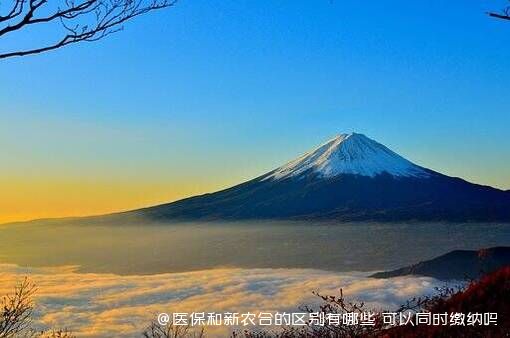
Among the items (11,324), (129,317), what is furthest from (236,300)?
(11,324)

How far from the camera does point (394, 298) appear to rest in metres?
158

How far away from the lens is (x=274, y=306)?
529ft

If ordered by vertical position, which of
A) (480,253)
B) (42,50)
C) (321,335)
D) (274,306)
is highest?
(42,50)

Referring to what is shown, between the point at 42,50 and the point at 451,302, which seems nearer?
the point at 42,50

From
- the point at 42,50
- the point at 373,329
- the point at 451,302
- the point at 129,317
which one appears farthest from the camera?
the point at 129,317

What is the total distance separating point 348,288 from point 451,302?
181436 mm

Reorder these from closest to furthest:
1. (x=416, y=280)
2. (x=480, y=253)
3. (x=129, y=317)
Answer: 1. (x=480, y=253)
2. (x=129, y=317)
3. (x=416, y=280)

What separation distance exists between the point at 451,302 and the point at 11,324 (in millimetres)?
7644

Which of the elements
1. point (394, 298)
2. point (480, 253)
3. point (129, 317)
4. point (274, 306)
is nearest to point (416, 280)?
point (394, 298)

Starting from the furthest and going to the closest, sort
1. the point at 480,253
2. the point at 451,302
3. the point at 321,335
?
the point at 480,253, the point at 321,335, the point at 451,302

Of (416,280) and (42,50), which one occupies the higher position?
(42,50)

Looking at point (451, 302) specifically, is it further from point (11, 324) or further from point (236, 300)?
point (236, 300)

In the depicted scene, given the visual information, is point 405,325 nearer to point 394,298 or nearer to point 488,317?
point 488,317

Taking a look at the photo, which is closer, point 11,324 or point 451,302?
point 451,302
